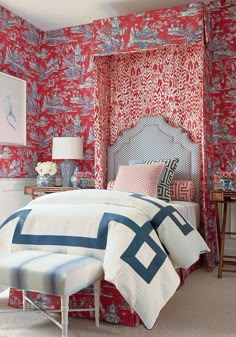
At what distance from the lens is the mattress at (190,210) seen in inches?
143

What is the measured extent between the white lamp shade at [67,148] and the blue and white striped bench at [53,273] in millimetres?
2406

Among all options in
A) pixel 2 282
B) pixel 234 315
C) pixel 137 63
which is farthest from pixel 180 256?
pixel 137 63

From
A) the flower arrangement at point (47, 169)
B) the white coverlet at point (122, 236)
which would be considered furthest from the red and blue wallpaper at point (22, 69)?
the white coverlet at point (122, 236)

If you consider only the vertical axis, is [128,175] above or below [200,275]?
above

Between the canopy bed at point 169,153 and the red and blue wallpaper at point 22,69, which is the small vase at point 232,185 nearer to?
the canopy bed at point 169,153

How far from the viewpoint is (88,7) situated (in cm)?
464

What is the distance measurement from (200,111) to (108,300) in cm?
232

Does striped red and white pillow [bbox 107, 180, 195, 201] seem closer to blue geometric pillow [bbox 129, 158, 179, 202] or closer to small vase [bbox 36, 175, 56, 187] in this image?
blue geometric pillow [bbox 129, 158, 179, 202]

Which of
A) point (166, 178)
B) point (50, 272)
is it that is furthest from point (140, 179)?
point (50, 272)

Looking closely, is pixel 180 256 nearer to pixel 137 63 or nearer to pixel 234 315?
pixel 234 315

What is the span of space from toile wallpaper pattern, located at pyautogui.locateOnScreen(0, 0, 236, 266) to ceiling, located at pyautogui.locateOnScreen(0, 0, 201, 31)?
15 centimetres

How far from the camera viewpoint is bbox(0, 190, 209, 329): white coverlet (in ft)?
7.69

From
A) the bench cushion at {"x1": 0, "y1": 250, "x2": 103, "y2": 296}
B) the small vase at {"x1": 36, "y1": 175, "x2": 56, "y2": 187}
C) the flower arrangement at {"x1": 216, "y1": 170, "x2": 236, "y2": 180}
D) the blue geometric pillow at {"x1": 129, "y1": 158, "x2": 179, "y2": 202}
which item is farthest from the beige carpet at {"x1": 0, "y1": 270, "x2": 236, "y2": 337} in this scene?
the small vase at {"x1": 36, "y1": 175, "x2": 56, "y2": 187}

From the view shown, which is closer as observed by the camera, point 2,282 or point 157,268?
point 2,282
